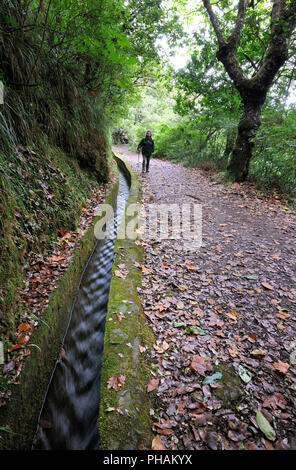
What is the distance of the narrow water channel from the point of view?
6.48 ft

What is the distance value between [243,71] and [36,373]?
31.3ft

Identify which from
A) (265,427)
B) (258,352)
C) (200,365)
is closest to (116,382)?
(200,365)

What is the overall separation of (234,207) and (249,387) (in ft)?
16.3

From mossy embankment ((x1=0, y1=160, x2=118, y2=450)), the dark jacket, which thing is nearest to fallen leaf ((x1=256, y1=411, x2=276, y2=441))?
mossy embankment ((x1=0, y1=160, x2=118, y2=450))

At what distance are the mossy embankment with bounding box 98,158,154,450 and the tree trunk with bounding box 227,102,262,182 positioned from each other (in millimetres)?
6092

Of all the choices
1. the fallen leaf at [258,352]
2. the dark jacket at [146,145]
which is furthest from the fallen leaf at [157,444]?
the dark jacket at [146,145]

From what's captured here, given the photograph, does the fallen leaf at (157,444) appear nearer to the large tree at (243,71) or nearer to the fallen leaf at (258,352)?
the fallen leaf at (258,352)

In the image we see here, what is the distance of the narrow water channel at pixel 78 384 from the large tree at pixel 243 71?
6.65 m

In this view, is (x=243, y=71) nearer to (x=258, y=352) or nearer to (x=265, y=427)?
(x=258, y=352)

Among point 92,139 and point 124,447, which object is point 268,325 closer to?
point 124,447

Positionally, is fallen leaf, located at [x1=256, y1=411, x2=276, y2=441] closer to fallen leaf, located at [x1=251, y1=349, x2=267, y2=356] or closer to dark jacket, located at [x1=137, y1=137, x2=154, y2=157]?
fallen leaf, located at [x1=251, y1=349, x2=267, y2=356]

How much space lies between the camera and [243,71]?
717 centimetres
